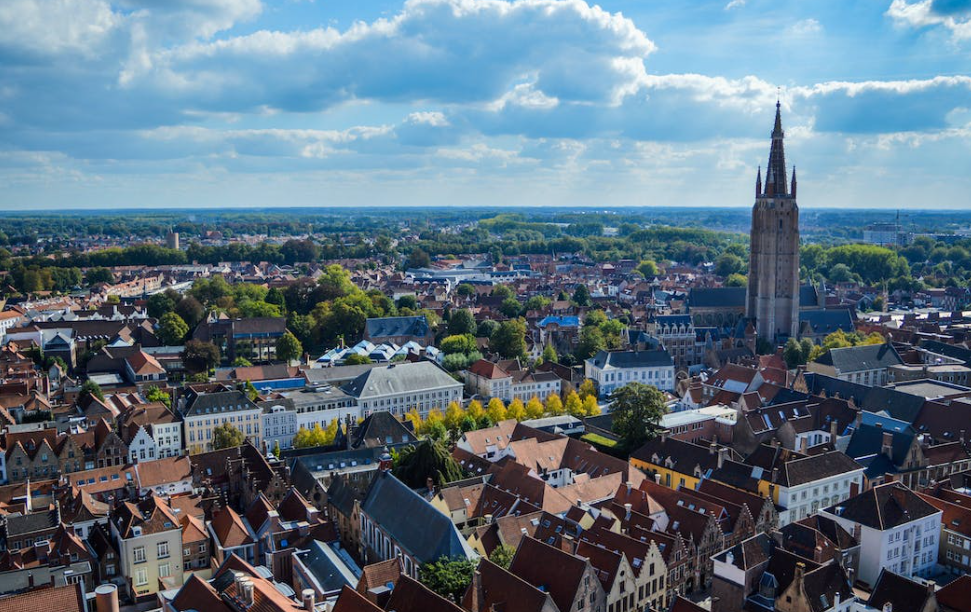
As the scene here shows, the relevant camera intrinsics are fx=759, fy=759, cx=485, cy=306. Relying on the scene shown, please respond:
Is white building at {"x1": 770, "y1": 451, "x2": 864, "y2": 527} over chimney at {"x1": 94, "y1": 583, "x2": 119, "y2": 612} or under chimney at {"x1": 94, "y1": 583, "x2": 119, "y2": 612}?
under

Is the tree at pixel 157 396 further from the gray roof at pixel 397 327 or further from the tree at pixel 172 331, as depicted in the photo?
the gray roof at pixel 397 327

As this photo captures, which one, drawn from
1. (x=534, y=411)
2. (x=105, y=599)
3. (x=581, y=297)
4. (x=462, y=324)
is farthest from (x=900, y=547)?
(x=581, y=297)

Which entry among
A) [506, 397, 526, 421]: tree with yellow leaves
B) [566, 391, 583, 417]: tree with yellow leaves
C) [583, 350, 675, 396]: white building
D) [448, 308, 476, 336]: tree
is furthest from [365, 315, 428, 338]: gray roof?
[506, 397, 526, 421]: tree with yellow leaves

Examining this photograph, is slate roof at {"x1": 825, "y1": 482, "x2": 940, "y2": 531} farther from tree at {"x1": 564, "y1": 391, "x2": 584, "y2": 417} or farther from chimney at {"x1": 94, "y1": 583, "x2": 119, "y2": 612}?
chimney at {"x1": 94, "y1": 583, "x2": 119, "y2": 612}

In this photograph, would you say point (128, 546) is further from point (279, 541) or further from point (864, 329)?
point (864, 329)

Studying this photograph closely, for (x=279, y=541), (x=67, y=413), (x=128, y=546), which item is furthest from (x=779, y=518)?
(x=67, y=413)
